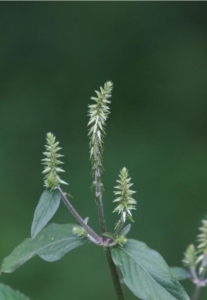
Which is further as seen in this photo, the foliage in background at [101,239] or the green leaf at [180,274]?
the green leaf at [180,274]

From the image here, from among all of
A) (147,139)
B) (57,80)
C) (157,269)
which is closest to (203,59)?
(147,139)

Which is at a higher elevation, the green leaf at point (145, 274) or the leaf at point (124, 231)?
the leaf at point (124, 231)

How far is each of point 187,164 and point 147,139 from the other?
326mm

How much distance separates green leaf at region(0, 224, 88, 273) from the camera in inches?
35.9

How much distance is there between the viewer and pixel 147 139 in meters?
3.69

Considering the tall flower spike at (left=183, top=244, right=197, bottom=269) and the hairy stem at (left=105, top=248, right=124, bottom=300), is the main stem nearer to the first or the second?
the hairy stem at (left=105, top=248, right=124, bottom=300)

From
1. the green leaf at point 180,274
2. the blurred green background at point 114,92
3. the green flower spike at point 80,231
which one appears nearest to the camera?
the green flower spike at point 80,231

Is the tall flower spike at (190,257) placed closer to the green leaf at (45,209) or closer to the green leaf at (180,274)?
the green leaf at (180,274)

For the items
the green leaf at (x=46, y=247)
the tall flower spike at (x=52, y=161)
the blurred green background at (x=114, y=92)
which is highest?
the blurred green background at (x=114, y=92)

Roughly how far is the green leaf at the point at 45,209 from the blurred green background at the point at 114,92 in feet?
8.46

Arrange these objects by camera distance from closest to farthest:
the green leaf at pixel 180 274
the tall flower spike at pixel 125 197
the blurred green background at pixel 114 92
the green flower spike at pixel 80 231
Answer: the tall flower spike at pixel 125 197
the green flower spike at pixel 80 231
the green leaf at pixel 180 274
the blurred green background at pixel 114 92

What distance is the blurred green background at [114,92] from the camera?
3.59 m

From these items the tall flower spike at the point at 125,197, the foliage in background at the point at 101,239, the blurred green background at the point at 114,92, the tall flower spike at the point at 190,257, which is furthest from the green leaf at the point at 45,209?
the blurred green background at the point at 114,92

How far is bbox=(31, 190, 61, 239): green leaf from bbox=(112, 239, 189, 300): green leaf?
130mm
